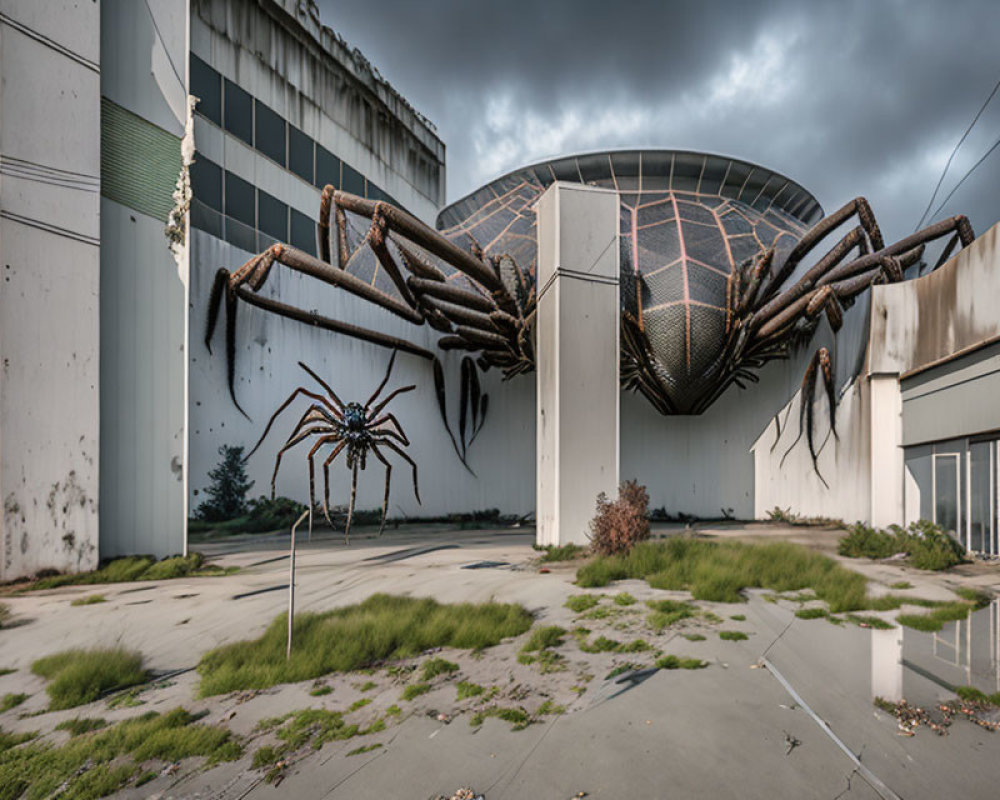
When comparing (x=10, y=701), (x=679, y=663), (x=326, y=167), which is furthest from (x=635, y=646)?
(x=326, y=167)

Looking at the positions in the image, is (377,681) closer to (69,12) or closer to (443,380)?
(69,12)

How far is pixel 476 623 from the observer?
3510 millimetres

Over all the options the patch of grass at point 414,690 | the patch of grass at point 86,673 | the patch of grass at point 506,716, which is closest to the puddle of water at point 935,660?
the patch of grass at point 506,716

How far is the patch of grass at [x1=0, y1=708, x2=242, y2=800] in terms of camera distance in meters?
1.90

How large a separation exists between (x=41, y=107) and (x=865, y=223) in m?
9.68

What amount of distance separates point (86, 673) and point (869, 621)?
4666mm

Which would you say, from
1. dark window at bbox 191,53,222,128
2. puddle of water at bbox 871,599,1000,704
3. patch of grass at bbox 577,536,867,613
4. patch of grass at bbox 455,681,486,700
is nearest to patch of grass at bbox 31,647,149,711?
patch of grass at bbox 455,681,486,700

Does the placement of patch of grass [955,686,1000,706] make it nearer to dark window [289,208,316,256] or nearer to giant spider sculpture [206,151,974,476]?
giant spider sculpture [206,151,974,476]

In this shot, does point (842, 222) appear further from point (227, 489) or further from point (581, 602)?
point (227, 489)

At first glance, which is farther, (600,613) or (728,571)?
(728,571)

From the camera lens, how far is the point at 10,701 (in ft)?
8.33

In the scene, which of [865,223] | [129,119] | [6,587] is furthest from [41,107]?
[865,223]

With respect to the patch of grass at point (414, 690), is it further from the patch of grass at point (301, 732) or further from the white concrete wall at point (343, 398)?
the white concrete wall at point (343, 398)

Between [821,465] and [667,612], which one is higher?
[821,465]
